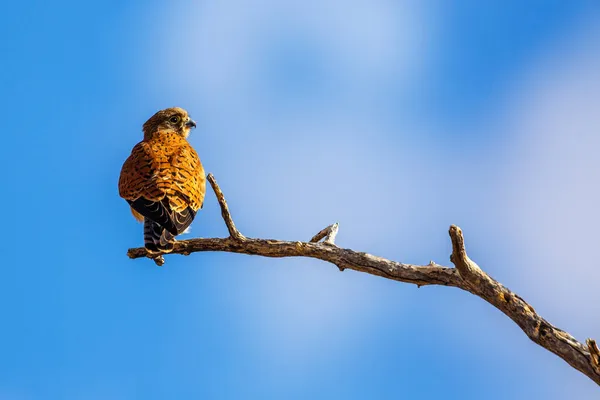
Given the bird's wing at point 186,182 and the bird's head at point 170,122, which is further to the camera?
the bird's head at point 170,122

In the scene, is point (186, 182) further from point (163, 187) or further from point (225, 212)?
point (225, 212)

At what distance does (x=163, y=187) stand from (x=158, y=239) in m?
0.89

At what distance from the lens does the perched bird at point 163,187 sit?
24.8 ft

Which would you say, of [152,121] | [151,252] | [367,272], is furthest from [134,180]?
[367,272]

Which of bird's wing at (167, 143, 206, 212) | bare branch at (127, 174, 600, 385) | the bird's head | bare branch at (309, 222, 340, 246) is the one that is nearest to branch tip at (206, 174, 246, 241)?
bare branch at (127, 174, 600, 385)

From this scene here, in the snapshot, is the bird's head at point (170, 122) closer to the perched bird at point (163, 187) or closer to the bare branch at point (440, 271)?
the perched bird at point (163, 187)

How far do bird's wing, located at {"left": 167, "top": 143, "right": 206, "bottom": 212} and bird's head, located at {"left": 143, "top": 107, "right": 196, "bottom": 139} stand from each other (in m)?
1.32

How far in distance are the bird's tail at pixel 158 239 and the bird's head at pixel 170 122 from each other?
2.87m

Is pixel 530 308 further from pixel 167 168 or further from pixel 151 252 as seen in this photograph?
pixel 167 168

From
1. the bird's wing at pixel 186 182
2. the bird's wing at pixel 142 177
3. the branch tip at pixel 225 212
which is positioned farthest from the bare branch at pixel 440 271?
the bird's wing at pixel 142 177

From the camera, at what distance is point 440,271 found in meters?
5.75

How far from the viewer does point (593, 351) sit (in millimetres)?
4875

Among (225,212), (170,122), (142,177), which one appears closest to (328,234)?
(225,212)

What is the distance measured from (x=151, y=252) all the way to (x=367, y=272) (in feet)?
7.66
